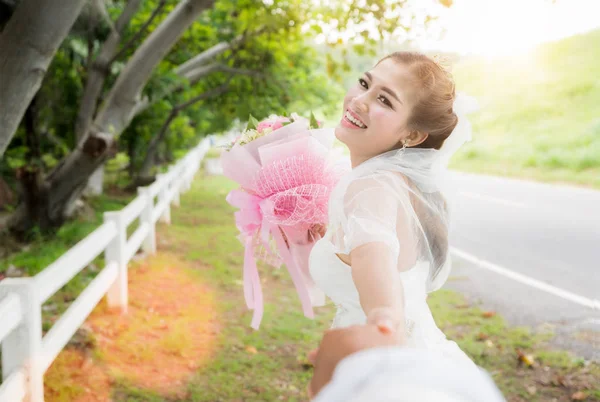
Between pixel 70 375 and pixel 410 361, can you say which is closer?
pixel 410 361

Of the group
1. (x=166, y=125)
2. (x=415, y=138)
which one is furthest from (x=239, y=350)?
(x=166, y=125)

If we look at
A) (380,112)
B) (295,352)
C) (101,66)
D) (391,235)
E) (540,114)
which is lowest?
(540,114)

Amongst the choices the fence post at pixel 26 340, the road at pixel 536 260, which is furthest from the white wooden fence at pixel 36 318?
the road at pixel 536 260

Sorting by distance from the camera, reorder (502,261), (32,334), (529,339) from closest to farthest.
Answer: (32,334) → (529,339) → (502,261)

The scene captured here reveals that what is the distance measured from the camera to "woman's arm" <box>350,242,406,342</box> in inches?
62.4

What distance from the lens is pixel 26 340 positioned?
10.6 feet

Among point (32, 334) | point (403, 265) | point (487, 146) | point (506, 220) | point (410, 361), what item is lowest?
point (487, 146)

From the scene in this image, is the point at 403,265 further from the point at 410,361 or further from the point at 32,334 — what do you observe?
the point at 32,334

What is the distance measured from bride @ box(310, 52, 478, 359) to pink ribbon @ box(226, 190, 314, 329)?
9.0 inches

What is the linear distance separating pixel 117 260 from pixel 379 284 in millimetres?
4492

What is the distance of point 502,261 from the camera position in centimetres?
820

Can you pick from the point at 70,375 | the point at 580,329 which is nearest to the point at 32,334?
the point at 70,375

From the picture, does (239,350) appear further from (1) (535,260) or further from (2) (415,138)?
(1) (535,260)

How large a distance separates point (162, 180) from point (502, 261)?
5544 millimetres
